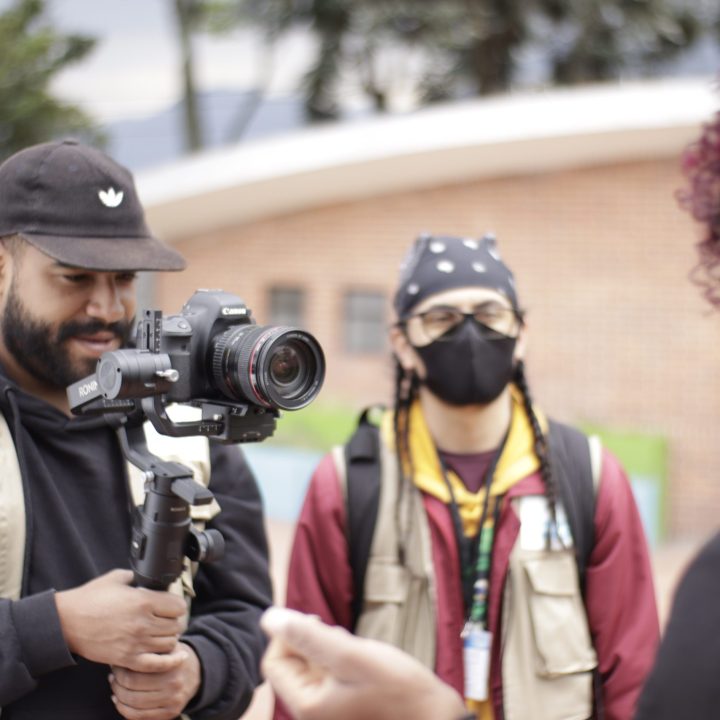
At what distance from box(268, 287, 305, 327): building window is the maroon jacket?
8874 millimetres

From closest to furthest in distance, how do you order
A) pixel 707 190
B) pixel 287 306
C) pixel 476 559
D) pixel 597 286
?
pixel 707 190
pixel 476 559
pixel 597 286
pixel 287 306

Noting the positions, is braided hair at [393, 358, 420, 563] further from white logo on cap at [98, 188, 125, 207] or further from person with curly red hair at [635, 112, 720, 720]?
person with curly red hair at [635, 112, 720, 720]

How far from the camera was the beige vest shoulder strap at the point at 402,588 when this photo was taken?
2621 millimetres

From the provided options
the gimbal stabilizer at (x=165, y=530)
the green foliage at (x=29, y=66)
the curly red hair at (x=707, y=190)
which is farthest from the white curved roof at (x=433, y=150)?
the gimbal stabilizer at (x=165, y=530)

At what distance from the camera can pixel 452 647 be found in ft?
8.48

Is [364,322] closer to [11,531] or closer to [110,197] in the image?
[110,197]

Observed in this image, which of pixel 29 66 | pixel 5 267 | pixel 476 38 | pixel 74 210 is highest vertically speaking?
pixel 476 38

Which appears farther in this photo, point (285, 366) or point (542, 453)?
point (542, 453)

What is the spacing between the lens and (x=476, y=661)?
2.55 meters

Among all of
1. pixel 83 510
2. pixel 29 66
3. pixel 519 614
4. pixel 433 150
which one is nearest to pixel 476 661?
pixel 519 614

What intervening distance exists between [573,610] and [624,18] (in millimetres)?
16854

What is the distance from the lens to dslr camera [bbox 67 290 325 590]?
6.61 feet

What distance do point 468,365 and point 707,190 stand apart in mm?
1198

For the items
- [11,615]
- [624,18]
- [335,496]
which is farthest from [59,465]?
[624,18]
